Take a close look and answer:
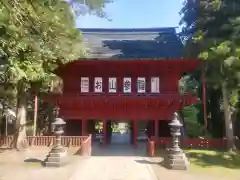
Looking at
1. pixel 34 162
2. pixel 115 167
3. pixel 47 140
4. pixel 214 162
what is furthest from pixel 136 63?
pixel 34 162

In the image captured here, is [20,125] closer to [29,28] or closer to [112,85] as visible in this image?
[112,85]

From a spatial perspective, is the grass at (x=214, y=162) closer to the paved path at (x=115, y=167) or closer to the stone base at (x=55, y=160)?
the paved path at (x=115, y=167)

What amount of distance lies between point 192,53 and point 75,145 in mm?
9936

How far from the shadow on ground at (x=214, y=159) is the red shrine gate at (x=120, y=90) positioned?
3.48 metres

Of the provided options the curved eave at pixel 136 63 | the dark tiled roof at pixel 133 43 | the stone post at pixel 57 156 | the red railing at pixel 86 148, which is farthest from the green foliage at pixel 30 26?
the dark tiled roof at pixel 133 43

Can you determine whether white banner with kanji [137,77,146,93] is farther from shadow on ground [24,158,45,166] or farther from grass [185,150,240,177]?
shadow on ground [24,158,45,166]

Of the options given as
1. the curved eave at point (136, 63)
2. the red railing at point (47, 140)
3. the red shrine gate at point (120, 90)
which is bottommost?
the red railing at point (47, 140)

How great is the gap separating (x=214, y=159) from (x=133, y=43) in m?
11.1

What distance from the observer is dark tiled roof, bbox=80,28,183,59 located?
71.7ft

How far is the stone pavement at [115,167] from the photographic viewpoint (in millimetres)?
12289

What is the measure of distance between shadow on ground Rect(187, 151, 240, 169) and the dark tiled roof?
23.6 ft

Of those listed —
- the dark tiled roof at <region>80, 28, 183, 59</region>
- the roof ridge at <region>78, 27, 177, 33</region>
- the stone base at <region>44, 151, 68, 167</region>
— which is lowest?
the stone base at <region>44, 151, 68, 167</region>

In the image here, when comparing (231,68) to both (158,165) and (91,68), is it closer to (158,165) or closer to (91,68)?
(158,165)

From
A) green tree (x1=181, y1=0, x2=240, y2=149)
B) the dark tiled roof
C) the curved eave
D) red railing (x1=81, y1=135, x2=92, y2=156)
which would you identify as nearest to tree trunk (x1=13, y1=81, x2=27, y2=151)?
the curved eave
